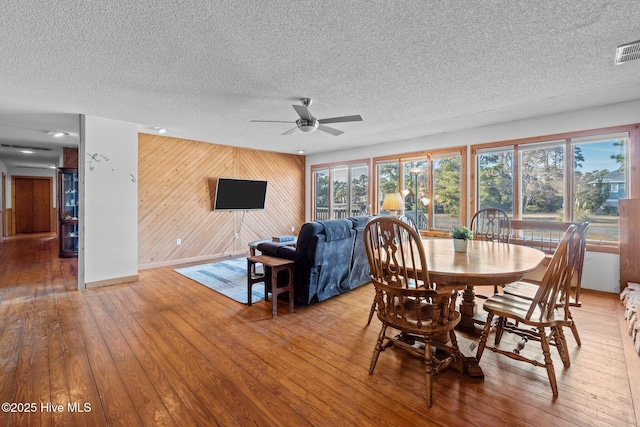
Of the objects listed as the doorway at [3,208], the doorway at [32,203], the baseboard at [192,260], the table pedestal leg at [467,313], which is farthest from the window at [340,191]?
the doorway at [32,203]

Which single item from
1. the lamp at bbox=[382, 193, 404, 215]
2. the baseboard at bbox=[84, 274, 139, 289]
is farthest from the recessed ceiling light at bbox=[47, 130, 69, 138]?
the lamp at bbox=[382, 193, 404, 215]

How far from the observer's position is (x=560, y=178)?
163 inches

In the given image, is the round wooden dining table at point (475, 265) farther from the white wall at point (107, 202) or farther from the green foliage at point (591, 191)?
the white wall at point (107, 202)

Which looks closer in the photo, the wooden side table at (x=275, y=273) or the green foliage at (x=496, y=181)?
the wooden side table at (x=275, y=273)

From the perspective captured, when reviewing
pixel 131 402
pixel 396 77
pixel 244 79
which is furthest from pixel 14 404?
pixel 396 77

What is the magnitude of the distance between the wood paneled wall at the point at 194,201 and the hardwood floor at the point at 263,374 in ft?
7.68

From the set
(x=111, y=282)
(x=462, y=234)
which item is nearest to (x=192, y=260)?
(x=111, y=282)

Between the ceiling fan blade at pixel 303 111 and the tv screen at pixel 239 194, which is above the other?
the ceiling fan blade at pixel 303 111

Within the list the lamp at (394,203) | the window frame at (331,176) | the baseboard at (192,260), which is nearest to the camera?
the lamp at (394,203)

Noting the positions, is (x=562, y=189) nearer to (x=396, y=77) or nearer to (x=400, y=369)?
(x=396, y=77)

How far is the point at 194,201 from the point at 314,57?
14.8 ft

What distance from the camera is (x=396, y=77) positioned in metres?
2.86

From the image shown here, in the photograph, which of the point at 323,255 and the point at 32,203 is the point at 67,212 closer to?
the point at 32,203

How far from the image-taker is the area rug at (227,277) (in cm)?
376
